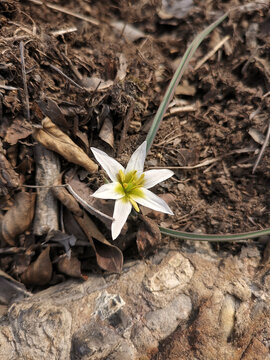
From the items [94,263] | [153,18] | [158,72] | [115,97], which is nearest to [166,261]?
[94,263]

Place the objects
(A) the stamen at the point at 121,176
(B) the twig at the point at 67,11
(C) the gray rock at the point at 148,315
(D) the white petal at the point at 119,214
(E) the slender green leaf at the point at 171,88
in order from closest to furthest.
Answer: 1. (C) the gray rock at the point at 148,315
2. (D) the white petal at the point at 119,214
3. (A) the stamen at the point at 121,176
4. (E) the slender green leaf at the point at 171,88
5. (B) the twig at the point at 67,11

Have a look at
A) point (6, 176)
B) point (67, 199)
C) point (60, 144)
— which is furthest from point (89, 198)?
point (6, 176)

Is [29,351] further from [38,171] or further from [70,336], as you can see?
[38,171]

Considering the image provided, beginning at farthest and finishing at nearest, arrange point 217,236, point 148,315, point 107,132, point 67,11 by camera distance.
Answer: point 67,11 → point 107,132 → point 217,236 → point 148,315

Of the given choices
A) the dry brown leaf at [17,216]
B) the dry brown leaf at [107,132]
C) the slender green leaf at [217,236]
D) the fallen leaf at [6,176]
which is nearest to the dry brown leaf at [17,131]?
the fallen leaf at [6,176]

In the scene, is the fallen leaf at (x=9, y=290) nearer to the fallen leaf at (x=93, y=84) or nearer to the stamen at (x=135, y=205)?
the stamen at (x=135, y=205)

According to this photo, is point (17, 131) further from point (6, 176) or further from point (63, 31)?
point (63, 31)
